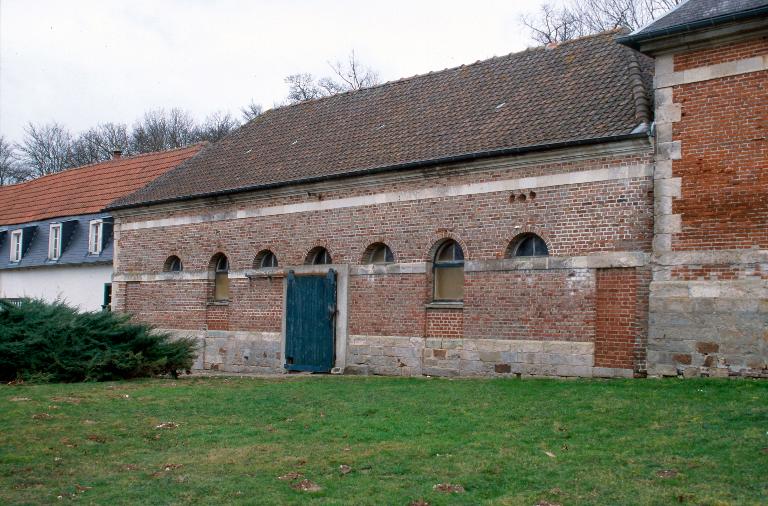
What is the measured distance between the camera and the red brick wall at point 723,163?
13109 mm

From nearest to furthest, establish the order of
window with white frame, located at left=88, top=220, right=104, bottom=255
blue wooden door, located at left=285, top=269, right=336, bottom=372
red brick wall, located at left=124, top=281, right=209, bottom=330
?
blue wooden door, located at left=285, top=269, right=336, bottom=372 → red brick wall, located at left=124, top=281, right=209, bottom=330 → window with white frame, located at left=88, top=220, right=104, bottom=255

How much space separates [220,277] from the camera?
22094mm

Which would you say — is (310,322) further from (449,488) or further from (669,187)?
(449,488)

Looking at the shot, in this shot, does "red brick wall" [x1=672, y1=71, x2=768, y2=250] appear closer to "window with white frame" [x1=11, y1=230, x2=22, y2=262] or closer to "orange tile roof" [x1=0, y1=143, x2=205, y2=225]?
"orange tile roof" [x1=0, y1=143, x2=205, y2=225]

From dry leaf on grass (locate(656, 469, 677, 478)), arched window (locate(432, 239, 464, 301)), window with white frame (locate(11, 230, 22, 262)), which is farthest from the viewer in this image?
window with white frame (locate(11, 230, 22, 262))

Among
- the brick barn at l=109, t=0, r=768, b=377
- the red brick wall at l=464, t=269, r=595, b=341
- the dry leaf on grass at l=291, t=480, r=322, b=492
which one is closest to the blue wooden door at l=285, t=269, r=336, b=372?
the brick barn at l=109, t=0, r=768, b=377

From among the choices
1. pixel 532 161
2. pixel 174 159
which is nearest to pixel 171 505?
pixel 532 161

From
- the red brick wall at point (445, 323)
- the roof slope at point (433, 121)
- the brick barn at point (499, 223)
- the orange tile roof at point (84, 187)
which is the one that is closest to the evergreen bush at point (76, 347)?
the brick barn at point (499, 223)

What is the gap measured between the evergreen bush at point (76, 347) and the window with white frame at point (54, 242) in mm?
14514

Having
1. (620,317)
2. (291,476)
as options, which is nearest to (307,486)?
(291,476)

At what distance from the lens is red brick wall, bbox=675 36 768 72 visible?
13.3 meters

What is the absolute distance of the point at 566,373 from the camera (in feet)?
49.6

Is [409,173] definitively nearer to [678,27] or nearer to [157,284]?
[678,27]

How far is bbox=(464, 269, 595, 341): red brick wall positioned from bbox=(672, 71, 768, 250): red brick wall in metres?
2.04
